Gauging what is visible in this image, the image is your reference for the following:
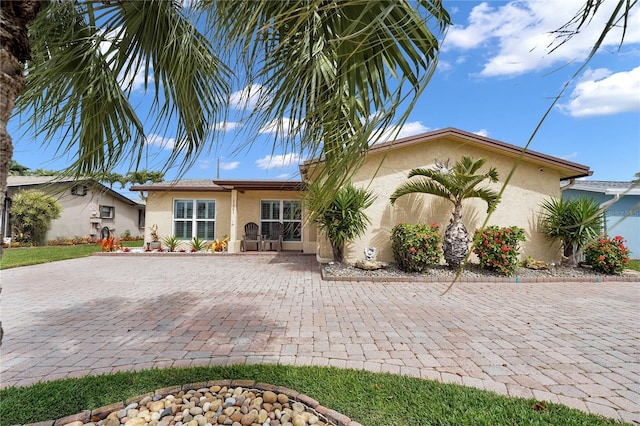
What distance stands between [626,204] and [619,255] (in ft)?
19.0

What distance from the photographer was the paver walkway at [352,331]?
10.6 ft

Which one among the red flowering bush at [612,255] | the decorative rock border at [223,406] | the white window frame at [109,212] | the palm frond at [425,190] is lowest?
the decorative rock border at [223,406]

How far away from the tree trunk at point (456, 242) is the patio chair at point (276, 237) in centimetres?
810

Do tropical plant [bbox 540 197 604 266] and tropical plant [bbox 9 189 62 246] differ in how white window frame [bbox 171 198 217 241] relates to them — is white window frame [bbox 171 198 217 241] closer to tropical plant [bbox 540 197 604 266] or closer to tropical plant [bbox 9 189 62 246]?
tropical plant [bbox 9 189 62 246]

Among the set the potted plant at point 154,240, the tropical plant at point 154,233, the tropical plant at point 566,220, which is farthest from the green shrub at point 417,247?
the tropical plant at point 154,233

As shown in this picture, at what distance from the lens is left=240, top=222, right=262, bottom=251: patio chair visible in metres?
15.0

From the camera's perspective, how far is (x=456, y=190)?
30.1 feet

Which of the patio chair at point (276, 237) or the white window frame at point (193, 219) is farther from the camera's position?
the white window frame at point (193, 219)

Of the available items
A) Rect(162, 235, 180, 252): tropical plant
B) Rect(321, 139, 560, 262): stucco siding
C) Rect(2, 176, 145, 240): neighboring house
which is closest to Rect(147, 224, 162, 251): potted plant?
Rect(162, 235, 180, 252): tropical plant

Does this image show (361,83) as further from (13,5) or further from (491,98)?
(13,5)

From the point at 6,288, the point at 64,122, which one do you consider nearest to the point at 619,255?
the point at 64,122

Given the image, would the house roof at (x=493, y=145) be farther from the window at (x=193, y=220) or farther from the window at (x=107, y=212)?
the window at (x=107, y=212)

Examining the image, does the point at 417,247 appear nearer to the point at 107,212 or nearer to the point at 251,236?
the point at 251,236

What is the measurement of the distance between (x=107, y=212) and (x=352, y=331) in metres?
25.7
